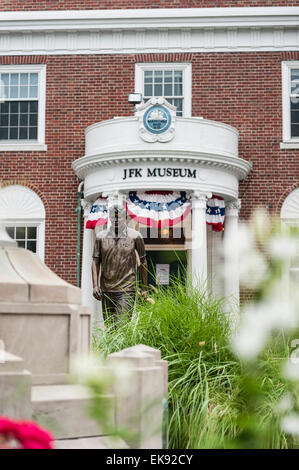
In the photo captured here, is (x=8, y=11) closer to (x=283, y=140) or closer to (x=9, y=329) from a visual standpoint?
(x=283, y=140)

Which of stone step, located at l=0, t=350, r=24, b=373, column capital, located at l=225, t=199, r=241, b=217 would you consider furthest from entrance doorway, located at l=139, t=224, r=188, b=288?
stone step, located at l=0, t=350, r=24, b=373

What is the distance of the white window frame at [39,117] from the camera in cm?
1573

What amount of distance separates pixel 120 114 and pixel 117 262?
29.6 feet

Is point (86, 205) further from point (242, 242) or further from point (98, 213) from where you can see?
point (242, 242)

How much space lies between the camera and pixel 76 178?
50.9 ft

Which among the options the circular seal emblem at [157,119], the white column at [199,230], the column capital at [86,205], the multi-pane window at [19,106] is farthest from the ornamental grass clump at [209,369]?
the multi-pane window at [19,106]

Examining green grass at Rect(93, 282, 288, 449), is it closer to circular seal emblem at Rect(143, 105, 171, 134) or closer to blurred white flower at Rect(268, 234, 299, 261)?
blurred white flower at Rect(268, 234, 299, 261)

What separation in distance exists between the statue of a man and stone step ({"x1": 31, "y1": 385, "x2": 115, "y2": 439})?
4.29m

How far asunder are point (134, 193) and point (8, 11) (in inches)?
260

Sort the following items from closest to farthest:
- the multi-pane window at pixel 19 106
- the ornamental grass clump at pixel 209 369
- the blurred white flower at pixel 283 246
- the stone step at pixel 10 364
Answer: the blurred white flower at pixel 283 246 < the stone step at pixel 10 364 < the ornamental grass clump at pixel 209 369 < the multi-pane window at pixel 19 106

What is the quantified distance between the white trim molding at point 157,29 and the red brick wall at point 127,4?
375 millimetres

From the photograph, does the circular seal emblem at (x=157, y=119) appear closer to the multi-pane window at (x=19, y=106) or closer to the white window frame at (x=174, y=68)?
the white window frame at (x=174, y=68)

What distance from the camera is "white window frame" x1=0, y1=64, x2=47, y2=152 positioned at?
1573cm
